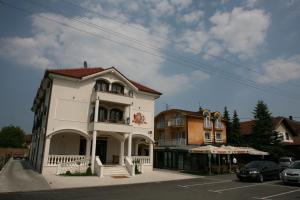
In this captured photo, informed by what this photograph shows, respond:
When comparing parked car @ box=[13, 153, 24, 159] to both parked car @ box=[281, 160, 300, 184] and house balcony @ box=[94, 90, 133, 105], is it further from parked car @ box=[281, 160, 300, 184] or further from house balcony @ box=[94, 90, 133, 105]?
parked car @ box=[281, 160, 300, 184]

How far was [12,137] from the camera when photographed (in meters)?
81.4

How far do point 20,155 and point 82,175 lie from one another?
44.5 m

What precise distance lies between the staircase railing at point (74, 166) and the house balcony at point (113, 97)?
5.83 meters

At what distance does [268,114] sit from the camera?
36.1 metres

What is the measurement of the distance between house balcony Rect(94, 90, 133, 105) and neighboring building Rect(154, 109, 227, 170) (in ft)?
34.5

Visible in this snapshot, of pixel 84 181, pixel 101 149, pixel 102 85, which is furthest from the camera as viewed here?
pixel 101 149

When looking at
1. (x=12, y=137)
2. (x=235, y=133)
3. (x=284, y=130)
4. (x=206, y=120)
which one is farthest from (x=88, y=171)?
(x=12, y=137)

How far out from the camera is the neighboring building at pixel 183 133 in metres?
33.8

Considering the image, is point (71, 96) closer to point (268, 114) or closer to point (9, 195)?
point (9, 195)

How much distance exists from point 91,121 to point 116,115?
11.6 feet

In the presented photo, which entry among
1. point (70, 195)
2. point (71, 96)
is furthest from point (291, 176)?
point (71, 96)

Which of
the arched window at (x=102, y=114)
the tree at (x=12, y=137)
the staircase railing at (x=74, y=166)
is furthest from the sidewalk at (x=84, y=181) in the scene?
the tree at (x=12, y=137)

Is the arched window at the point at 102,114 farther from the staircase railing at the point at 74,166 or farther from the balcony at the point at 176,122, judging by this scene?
the balcony at the point at 176,122

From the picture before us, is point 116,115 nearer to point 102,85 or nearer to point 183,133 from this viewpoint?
point 102,85
